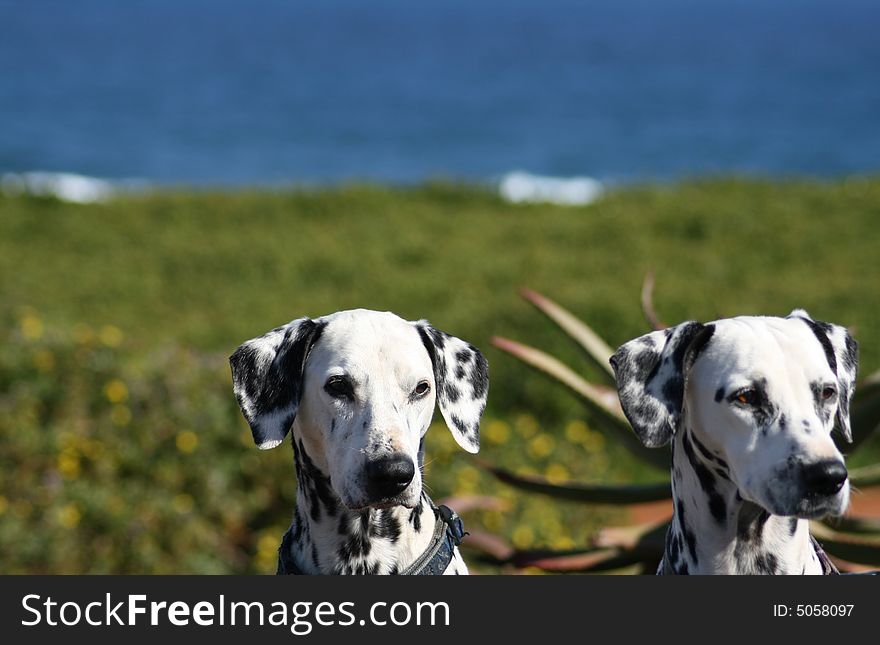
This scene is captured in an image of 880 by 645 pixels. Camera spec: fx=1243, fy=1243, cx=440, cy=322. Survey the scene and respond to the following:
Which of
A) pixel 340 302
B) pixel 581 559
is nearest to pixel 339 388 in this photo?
pixel 581 559

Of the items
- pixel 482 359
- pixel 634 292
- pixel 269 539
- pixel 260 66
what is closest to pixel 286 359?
pixel 482 359

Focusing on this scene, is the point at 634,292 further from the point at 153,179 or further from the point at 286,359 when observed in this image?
the point at 153,179

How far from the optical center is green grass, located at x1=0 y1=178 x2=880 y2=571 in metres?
6.02

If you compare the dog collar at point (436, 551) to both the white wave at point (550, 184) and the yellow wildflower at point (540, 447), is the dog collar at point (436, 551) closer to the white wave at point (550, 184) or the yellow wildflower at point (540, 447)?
the yellow wildflower at point (540, 447)

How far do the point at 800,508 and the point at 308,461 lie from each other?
1.10 m

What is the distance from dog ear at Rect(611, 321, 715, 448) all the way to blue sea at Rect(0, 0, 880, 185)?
11.9 meters

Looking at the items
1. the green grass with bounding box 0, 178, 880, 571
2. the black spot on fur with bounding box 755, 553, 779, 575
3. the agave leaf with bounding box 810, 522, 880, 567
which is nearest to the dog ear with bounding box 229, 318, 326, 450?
the black spot on fur with bounding box 755, 553, 779, 575

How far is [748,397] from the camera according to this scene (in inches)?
98.7

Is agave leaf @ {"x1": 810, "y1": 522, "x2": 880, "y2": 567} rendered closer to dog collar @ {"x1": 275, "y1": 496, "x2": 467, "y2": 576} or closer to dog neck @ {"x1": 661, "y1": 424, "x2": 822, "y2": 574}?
dog neck @ {"x1": 661, "y1": 424, "x2": 822, "y2": 574}

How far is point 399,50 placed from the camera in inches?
2692

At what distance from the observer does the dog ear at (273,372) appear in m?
2.74

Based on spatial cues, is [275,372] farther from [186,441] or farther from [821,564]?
[186,441]

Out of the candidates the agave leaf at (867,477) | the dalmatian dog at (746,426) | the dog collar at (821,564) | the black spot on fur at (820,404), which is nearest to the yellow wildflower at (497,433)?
the agave leaf at (867,477)

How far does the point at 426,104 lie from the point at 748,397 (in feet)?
125
